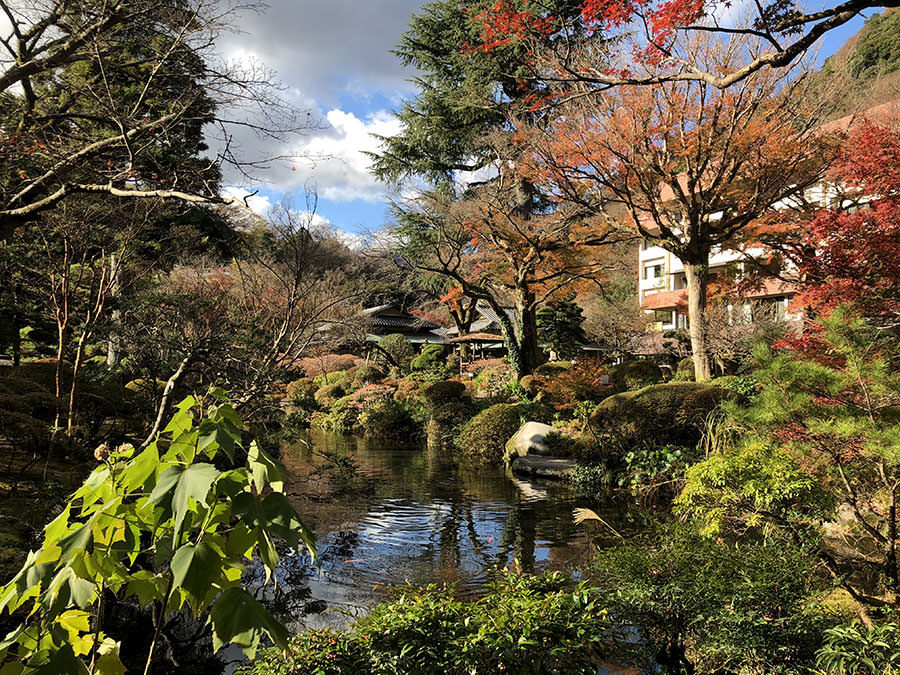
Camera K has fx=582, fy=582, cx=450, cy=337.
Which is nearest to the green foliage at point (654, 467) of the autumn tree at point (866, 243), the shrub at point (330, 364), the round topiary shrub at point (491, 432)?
the autumn tree at point (866, 243)

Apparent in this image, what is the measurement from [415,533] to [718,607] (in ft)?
16.6

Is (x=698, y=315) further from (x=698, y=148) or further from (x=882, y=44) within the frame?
(x=882, y=44)

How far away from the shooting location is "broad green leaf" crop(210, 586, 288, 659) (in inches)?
36.4

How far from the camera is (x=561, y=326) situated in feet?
66.1

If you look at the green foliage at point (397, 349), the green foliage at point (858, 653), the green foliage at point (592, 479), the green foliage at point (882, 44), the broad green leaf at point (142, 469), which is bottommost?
the green foliage at point (592, 479)

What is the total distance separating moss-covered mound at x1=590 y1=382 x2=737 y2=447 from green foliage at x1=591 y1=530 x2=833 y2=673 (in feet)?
21.7

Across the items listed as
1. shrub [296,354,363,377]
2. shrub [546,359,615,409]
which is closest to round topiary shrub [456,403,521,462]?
shrub [546,359,615,409]

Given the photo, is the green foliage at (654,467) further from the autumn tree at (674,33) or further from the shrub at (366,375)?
the shrub at (366,375)

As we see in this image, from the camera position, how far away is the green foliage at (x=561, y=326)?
2011cm

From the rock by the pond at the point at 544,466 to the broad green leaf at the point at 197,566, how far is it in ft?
33.3

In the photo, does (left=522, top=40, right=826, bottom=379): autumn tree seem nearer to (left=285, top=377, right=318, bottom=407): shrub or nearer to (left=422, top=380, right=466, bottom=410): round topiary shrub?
(left=422, top=380, right=466, bottom=410): round topiary shrub

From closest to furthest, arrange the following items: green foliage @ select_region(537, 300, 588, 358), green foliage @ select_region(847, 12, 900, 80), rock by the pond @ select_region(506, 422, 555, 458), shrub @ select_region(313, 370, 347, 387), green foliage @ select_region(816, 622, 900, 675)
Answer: green foliage @ select_region(816, 622, 900, 675)
rock by the pond @ select_region(506, 422, 555, 458)
green foliage @ select_region(847, 12, 900, 80)
green foliage @ select_region(537, 300, 588, 358)
shrub @ select_region(313, 370, 347, 387)

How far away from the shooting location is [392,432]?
1766cm

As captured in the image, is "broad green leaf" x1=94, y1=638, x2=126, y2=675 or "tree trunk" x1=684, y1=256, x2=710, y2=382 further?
"tree trunk" x1=684, y1=256, x2=710, y2=382
